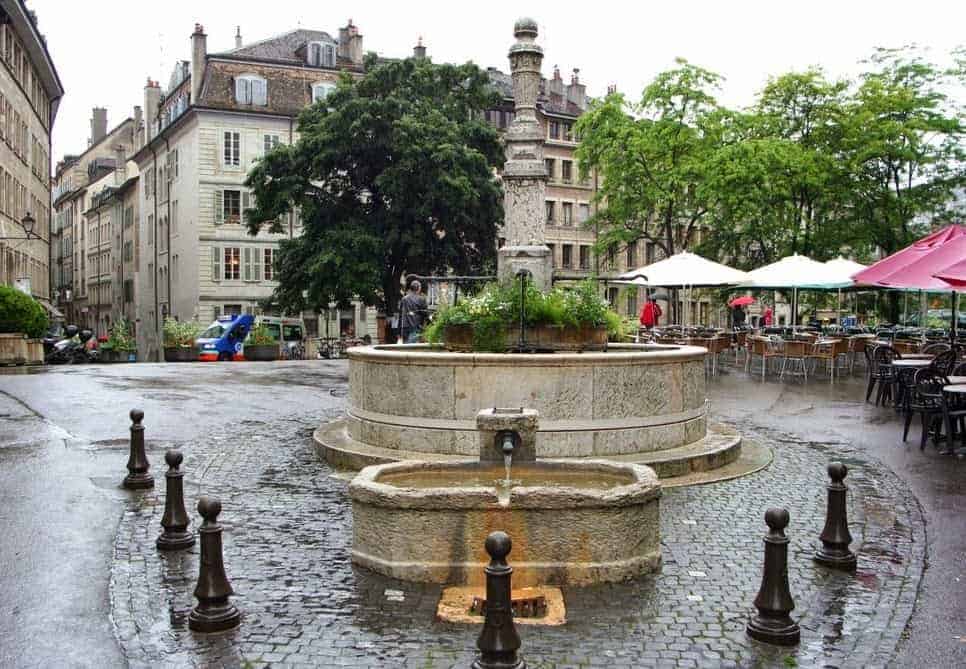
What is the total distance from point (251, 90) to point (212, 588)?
50.6 meters

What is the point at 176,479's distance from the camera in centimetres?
770

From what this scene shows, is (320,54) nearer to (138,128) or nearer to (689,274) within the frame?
(138,128)

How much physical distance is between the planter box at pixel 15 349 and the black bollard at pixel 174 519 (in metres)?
23.4

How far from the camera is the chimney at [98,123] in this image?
9719cm

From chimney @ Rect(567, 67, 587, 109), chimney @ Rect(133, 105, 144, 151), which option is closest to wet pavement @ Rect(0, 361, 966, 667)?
chimney @ Rect(567, 67, 587, 109)

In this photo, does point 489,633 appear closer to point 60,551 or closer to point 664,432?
point 60,551

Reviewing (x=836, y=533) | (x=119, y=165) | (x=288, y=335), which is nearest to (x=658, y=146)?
(x=288, y=335)

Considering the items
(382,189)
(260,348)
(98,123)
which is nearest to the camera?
(260,348)

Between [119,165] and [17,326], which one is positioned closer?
[17,326]

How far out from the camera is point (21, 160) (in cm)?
4384

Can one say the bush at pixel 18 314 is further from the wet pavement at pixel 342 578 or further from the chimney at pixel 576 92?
the chimney at pixel 576 92

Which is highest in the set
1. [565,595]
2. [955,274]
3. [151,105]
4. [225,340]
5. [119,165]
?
[151,105]

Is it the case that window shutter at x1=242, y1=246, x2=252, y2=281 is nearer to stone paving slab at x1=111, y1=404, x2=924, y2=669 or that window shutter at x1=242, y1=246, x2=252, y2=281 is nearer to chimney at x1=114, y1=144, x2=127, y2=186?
chimney at x1=114, y1=144, x2=127, y2=186

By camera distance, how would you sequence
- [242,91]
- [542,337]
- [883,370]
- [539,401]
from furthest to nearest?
1. [242,91]
2. [883,370]
3. [542,337]
4. [539,401]
